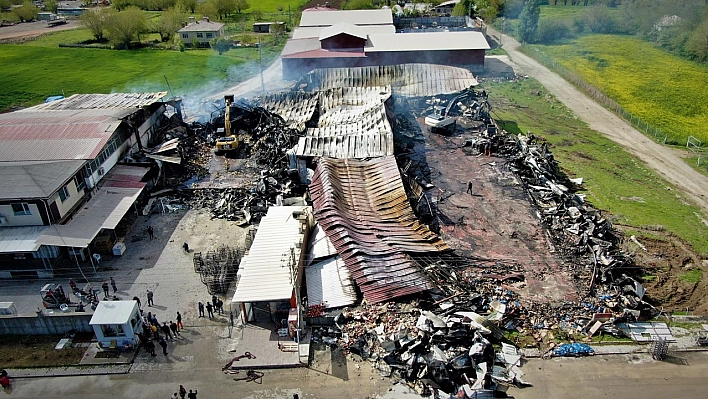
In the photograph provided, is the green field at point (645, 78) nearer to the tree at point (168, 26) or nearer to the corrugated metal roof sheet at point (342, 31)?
the corrugated metal roof sheet at point (342, 31)

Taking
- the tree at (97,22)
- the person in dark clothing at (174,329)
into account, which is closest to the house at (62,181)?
the person in dark clothing at (174,329)

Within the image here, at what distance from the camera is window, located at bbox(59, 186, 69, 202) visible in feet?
108

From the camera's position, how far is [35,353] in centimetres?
2612

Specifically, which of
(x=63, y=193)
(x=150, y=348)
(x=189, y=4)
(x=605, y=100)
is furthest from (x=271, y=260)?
(x=189, y=4)

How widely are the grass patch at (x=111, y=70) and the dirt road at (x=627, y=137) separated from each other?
41277 millimetres

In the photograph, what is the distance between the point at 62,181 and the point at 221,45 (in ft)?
188

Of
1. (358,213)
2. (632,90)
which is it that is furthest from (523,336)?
(632,90)

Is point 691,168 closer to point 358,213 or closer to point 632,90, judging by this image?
point 632,90

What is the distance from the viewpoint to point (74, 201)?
1355 inches

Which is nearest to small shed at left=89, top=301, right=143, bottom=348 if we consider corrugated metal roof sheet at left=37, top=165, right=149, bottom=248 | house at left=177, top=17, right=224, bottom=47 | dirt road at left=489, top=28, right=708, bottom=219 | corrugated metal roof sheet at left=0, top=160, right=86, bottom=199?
corrugated metal roof sheet at left=37, top=165, right=149, bottom=248

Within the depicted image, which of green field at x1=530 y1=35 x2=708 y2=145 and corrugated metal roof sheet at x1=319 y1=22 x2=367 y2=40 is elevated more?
corrugated metal roof sheet at x1=319 y1=22 x2=367 y2=40

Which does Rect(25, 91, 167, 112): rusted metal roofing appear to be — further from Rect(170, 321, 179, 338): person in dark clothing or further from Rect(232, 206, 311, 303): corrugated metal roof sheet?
Rect(170, 321, 179, 338): person in dark clothing

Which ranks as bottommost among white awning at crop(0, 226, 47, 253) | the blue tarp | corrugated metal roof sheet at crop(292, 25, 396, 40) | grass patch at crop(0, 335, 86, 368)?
grass patch at crop(0, 335, 86, 368)

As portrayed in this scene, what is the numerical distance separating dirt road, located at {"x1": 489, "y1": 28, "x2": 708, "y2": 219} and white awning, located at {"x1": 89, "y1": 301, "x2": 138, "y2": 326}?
3935cm
